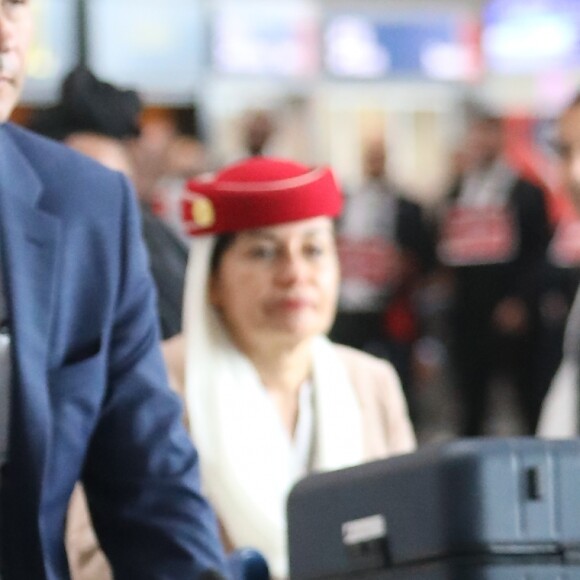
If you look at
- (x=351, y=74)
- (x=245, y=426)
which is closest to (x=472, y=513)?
(x=245, y=426)

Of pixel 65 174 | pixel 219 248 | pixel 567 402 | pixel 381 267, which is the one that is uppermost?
pixel 65 174

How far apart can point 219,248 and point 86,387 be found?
154 cm

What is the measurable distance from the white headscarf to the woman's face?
50 millimetres

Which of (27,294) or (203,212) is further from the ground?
(27,294)

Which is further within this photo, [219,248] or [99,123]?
[99,123]

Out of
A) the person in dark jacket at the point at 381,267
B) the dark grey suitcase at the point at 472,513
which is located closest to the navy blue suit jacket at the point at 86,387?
the dark grey suitcase at the point at 472,513

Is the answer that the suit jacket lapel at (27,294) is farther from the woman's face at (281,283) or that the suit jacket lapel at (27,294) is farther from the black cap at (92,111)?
the black cap at (92,111)

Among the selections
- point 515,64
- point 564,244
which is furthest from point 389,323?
point 515,64

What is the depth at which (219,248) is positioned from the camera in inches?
131

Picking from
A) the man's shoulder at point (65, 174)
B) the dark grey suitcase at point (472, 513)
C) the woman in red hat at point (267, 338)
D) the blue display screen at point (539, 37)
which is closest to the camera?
the dark grey suitcase at point (472, 513)

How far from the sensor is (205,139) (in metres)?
9.53

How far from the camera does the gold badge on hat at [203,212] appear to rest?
3307 mm

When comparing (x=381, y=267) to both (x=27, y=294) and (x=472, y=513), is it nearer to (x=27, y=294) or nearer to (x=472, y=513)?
(x=27, y=294)

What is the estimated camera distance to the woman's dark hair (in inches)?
131
